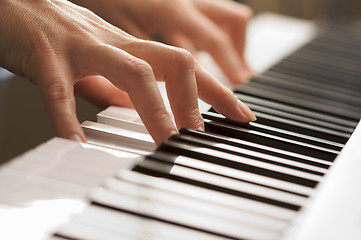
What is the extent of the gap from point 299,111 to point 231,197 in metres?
0.43

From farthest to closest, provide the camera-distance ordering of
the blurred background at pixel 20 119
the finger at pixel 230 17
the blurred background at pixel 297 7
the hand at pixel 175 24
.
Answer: the blurred background at pixel 297 7
the blurred background at pixel 20 119
the finger at pixel 230 17
the hand at pixel 175 24

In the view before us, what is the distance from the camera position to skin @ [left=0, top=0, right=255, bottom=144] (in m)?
0.69

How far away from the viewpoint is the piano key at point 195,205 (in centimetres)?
47

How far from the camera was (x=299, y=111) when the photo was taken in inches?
35.3

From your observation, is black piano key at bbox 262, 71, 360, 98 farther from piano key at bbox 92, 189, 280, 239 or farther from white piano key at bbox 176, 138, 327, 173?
piano key at bbox 92, 189, 280, 239

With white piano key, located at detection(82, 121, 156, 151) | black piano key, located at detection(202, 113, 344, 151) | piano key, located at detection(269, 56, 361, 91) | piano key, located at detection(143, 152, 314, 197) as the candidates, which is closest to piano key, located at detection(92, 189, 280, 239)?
piano key, located at detection(143, 152, 314, 197)

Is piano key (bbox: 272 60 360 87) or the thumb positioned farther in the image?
piano key (bbox: 272 60 360 87)

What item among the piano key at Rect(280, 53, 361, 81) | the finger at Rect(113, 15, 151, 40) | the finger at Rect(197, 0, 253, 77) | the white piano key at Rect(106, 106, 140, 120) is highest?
the finger at Rect(197, 0, 253, 77)

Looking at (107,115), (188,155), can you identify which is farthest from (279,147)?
(107,115)

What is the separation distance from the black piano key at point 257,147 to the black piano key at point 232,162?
0.14 ft

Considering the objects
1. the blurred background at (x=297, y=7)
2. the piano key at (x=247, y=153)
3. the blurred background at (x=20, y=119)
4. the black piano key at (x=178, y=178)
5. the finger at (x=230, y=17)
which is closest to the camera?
the black piano key at (x=178, y=178)

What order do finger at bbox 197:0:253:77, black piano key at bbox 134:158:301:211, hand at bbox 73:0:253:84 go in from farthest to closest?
1. finger at bbox 197:0:253:77
2. hand at bbox 73:0:253:84
3. black piano key at bbox 134:158:301:211

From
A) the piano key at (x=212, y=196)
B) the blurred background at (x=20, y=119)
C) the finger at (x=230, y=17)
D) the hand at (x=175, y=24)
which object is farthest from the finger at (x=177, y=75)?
the blurred background at (x=20, y=119)

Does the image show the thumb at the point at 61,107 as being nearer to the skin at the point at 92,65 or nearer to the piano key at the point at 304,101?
the skin at the point at 92,65
